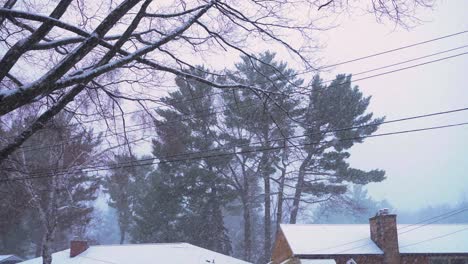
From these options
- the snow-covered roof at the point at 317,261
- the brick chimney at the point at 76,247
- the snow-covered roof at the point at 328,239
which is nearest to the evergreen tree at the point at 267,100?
the snow-covered roof at the point at 317,261

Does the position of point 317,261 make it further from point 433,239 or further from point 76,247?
point 76,247

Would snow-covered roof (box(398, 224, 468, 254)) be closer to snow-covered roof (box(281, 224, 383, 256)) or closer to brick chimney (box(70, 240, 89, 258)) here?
snow-covered roof (box(281, 224, 383, 256))

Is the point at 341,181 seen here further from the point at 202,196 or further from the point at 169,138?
the point at 169,138

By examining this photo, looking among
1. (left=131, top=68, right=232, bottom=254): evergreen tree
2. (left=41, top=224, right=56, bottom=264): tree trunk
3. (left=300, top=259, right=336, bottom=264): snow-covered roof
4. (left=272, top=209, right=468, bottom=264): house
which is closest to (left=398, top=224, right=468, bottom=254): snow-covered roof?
(left=272, top=209, right=468, bottom=264): house

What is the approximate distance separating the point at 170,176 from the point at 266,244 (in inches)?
352

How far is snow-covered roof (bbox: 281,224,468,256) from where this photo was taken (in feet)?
67.3

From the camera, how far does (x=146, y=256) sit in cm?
2275

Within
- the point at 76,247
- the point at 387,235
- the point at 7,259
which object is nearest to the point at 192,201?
the point at 7,259

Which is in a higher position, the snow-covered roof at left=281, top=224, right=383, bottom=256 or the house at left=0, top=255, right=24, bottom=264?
the snow-covered roof at left=281, top=224, right=383, bottom=256

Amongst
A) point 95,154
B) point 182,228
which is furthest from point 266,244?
point 95,154

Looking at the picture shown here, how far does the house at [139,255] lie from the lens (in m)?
22.0

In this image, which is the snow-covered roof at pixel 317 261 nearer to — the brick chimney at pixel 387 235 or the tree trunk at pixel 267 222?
the brick chimney at pixel 387 235

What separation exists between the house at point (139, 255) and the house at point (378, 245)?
131 inches

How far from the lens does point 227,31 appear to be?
835 cm
